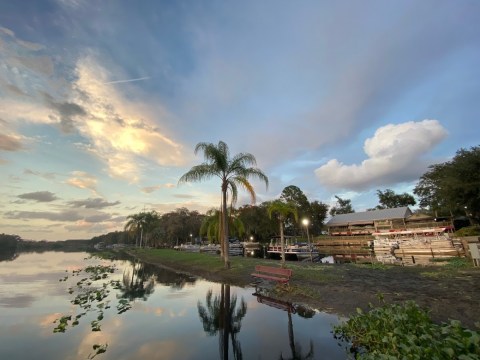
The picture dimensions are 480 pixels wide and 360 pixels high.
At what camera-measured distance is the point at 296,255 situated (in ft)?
142

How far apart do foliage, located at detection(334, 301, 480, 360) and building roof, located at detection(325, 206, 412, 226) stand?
239ft

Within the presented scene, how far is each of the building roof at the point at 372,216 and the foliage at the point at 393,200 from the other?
23.4 meters

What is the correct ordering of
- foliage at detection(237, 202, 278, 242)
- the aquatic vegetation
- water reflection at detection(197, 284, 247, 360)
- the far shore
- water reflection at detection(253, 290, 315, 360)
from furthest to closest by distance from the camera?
foliage at detection(237, 202, 278, 242), the aquatic vegetation, the far shore, water reflection at detection(197, 284, 247, 360), water reflection at detection(253, 290, 315, 360)

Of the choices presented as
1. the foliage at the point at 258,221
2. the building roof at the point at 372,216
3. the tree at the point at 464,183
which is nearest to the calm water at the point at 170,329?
the tree at the point at 464,183

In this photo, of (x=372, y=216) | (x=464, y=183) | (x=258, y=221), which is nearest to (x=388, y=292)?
(x=464, y=183)

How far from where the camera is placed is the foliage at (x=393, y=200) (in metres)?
94.5

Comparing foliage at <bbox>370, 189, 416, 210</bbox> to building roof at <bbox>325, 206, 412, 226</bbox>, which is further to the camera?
foliage at <bbox>370, 189, 416, 210</bbox>

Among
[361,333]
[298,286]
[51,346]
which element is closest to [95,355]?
[51,346]

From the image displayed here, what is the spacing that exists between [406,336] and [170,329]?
755 centimetres

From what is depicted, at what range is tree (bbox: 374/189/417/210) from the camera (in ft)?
310

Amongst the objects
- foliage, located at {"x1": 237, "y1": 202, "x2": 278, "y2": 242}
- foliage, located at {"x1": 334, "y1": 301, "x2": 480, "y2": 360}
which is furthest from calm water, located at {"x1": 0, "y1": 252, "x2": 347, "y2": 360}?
foliage, located at {"x1": 237, "y1": 202, "x2": 278, "y2": 242}

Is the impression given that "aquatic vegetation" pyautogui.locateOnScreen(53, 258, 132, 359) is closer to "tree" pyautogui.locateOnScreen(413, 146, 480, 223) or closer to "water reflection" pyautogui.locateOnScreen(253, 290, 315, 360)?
"water reflection" pyautogui.locateOnScreen(253, 290, 315, 360)

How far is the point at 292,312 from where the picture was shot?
10805mm

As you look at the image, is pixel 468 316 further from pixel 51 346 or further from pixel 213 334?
pixel 51 346
